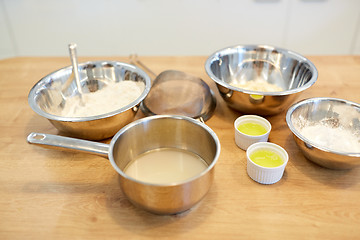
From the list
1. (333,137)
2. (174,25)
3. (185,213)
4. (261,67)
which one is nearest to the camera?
(185,213)

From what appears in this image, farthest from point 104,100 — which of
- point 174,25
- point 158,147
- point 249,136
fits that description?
point 174,25

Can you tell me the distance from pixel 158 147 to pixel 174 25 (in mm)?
1336

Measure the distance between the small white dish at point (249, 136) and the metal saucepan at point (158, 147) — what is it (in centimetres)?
12

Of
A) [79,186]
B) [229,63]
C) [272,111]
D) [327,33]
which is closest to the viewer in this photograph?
[79,186]

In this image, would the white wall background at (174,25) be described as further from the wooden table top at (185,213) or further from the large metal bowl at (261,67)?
the wooden table top at (185,213)

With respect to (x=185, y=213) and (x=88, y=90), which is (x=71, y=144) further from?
(x=88, y=90)

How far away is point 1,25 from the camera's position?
6.82 feet

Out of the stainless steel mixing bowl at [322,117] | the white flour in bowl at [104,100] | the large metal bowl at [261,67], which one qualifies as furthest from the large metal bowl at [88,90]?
the stainless steel mixing bowl at [322,117]

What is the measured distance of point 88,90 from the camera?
41.3 inches

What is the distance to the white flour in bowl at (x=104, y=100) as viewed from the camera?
922 millimetres

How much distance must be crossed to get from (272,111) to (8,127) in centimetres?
75

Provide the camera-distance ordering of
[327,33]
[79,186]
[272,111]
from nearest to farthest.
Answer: [79,186]
[272,111]
[327,33]

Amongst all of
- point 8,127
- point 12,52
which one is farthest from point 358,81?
point 12,52

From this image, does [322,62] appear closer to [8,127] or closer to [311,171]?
[311,171]
